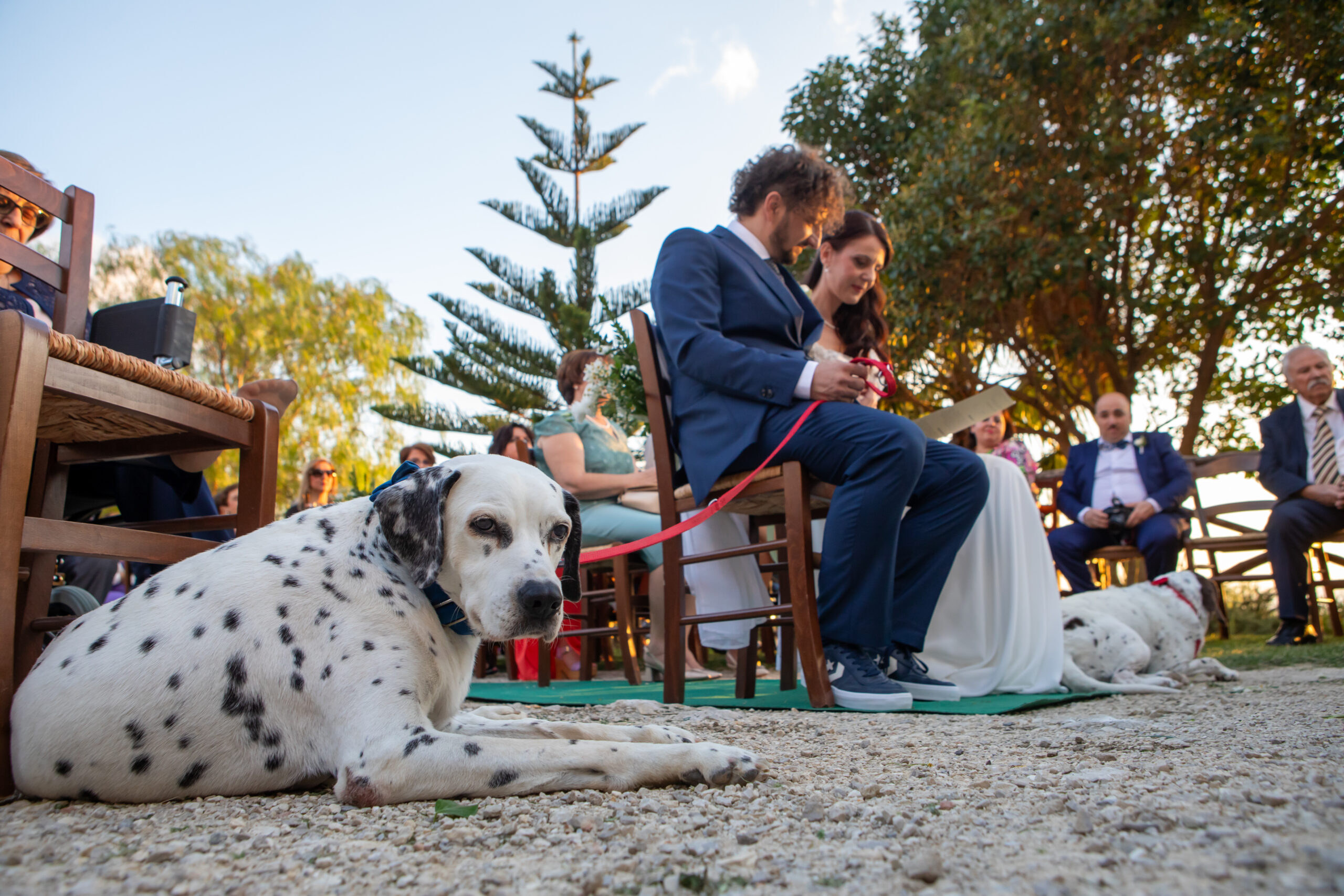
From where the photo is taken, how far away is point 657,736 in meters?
1.83

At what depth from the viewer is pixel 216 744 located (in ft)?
4.92

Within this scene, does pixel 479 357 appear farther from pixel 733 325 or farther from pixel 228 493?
pixel 733 325

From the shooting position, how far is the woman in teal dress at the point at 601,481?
16.0 ft

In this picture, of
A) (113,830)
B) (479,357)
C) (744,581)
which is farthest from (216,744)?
(479,357)

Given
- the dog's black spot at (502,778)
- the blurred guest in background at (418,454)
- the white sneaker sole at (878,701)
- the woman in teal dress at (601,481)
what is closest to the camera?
the dog's black spot at (502,778)

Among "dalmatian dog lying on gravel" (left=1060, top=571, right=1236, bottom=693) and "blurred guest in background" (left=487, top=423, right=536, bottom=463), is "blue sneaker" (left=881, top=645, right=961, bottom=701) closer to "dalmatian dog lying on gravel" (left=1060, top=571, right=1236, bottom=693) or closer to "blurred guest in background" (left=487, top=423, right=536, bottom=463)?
"dalmatian dog lying on gravel" (left=1060, top=571, right=1236, bottom=693)

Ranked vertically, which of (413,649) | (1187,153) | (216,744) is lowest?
(216,744)

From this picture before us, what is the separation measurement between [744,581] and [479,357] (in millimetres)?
10514

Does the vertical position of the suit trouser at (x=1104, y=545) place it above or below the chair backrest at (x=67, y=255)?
below

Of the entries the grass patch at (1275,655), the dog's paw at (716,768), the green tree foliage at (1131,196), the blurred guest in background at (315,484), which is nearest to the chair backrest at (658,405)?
the dog's paw at (716,768)

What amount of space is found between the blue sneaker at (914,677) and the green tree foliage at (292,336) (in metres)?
17.7

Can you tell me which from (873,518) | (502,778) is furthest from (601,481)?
(502,778)

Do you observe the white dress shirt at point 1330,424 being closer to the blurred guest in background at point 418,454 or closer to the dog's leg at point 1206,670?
the dog's leg at point 1206,670

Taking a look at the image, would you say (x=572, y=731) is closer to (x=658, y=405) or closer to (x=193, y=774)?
(x=193, y=774)
